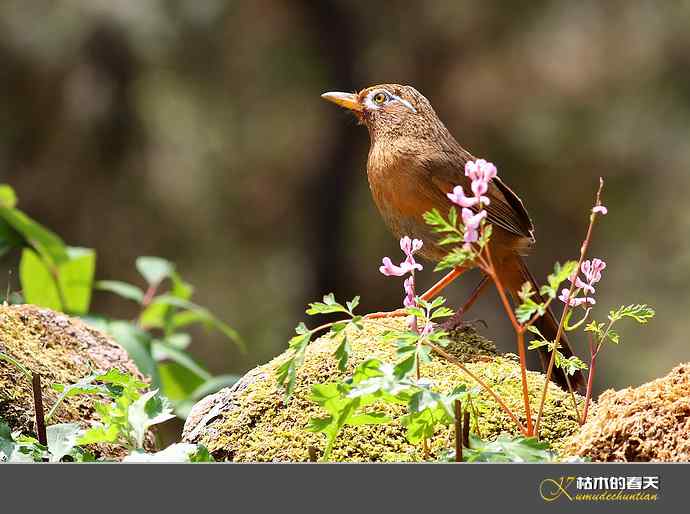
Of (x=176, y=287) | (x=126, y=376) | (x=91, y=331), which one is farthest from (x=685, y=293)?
(x=126, y=376)

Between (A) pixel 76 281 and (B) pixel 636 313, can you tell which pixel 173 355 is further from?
(B) pixel 636 313

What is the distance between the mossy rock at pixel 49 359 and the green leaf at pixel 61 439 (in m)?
0.17

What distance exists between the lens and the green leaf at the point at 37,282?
3.97 meters

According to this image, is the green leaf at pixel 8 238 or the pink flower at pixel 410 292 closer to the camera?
the pink flower at pixel 410 292

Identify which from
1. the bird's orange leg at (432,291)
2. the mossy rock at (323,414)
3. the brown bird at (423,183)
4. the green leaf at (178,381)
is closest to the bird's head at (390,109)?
the brown bird at (423,183)

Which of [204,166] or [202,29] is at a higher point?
[202,29]

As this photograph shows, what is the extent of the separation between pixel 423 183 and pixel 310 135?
4465 mm

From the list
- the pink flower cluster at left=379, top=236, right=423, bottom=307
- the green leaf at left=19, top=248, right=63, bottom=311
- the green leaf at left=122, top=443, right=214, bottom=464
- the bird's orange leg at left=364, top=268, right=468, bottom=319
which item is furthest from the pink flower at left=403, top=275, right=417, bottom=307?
the green leaf at left=19, top=248, right=63, bottom=311

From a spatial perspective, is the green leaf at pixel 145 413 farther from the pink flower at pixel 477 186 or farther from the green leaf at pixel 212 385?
the green leaf at pixel 212 385

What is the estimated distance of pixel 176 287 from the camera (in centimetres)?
454

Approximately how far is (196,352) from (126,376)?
5.41 metres

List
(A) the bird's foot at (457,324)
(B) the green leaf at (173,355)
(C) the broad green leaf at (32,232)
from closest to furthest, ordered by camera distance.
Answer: (A) the bird's foot at (457,324), (C) the broad green leaf at (32,232), (B) the green leaf at (173,355)
